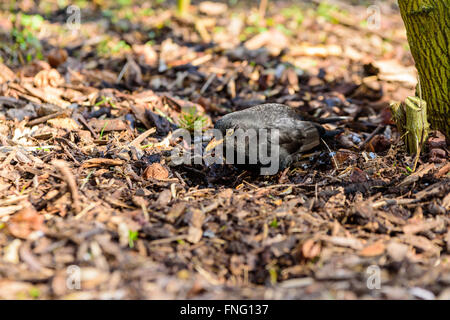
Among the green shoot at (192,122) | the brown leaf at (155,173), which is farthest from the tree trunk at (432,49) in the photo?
the brown leaf at (155,173)

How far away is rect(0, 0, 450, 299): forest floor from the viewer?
6.51ft

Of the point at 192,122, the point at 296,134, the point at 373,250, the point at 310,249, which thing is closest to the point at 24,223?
the point at 310,249

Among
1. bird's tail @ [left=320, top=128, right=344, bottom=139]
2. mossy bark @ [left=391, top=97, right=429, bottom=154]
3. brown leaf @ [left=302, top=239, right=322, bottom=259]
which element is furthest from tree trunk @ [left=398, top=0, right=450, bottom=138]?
brown leaf @ [left=302, top=239, right=322, bottom=259]

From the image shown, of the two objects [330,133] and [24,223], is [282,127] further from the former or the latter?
[24,223]

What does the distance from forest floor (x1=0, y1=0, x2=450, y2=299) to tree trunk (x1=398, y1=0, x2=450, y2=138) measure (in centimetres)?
33

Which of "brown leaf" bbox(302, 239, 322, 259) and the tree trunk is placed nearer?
"brown leaf" bbox(302, 239, 322, 259)

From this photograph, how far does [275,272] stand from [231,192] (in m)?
0.77

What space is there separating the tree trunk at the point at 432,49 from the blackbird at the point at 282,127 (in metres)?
0.86

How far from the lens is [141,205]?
248 cm

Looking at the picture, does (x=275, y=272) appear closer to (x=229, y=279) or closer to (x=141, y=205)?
(x=229, y=279)

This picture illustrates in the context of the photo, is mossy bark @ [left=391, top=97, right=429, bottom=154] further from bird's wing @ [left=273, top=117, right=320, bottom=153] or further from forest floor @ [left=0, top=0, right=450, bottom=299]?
bird's wing @ [left=273, top=117, right=320, bottom=153]

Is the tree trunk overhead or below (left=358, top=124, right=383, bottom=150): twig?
overhead

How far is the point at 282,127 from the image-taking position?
330cm

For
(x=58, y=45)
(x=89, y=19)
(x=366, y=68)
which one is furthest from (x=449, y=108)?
(x=89, y=19)
